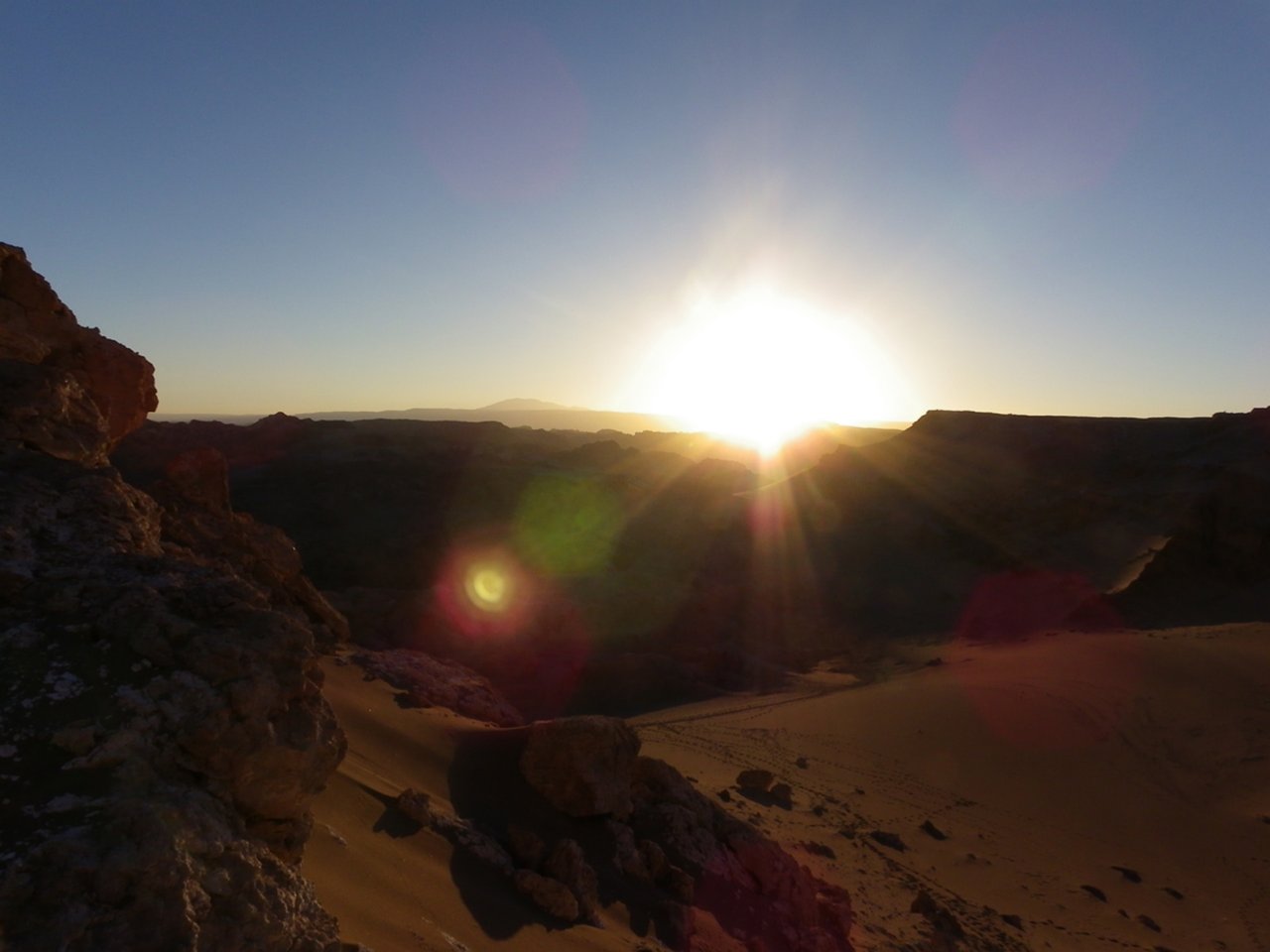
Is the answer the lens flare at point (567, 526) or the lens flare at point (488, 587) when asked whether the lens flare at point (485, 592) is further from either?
the lens flare at point (567, 526)

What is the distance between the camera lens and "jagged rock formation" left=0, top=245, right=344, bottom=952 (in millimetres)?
2549

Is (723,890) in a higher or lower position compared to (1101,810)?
higher

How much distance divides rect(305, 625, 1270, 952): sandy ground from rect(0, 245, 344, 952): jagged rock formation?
4.04 feet

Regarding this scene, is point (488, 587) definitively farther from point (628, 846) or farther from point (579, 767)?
point (628, 846)

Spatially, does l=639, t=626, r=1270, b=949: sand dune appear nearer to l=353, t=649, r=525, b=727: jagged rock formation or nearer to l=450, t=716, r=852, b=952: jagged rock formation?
l=450, t=716, r=852, b=952: jagged rock formation

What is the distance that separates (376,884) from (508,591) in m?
→ 18.8

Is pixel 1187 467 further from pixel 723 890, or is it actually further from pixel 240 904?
pixel 240 904

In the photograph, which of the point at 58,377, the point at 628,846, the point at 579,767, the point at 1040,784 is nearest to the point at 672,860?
the point at 628,846

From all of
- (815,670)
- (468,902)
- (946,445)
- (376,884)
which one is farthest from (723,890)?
(946,445)

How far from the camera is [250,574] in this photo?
8992mm

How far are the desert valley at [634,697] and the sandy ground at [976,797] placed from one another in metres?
0.06

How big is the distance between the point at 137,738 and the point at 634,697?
49.7 ft

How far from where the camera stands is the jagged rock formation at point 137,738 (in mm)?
2549

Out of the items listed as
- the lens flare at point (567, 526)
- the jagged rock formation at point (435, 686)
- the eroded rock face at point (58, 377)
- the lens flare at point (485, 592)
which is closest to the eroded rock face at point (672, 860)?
the jagged rock formation at point (435, 686)
